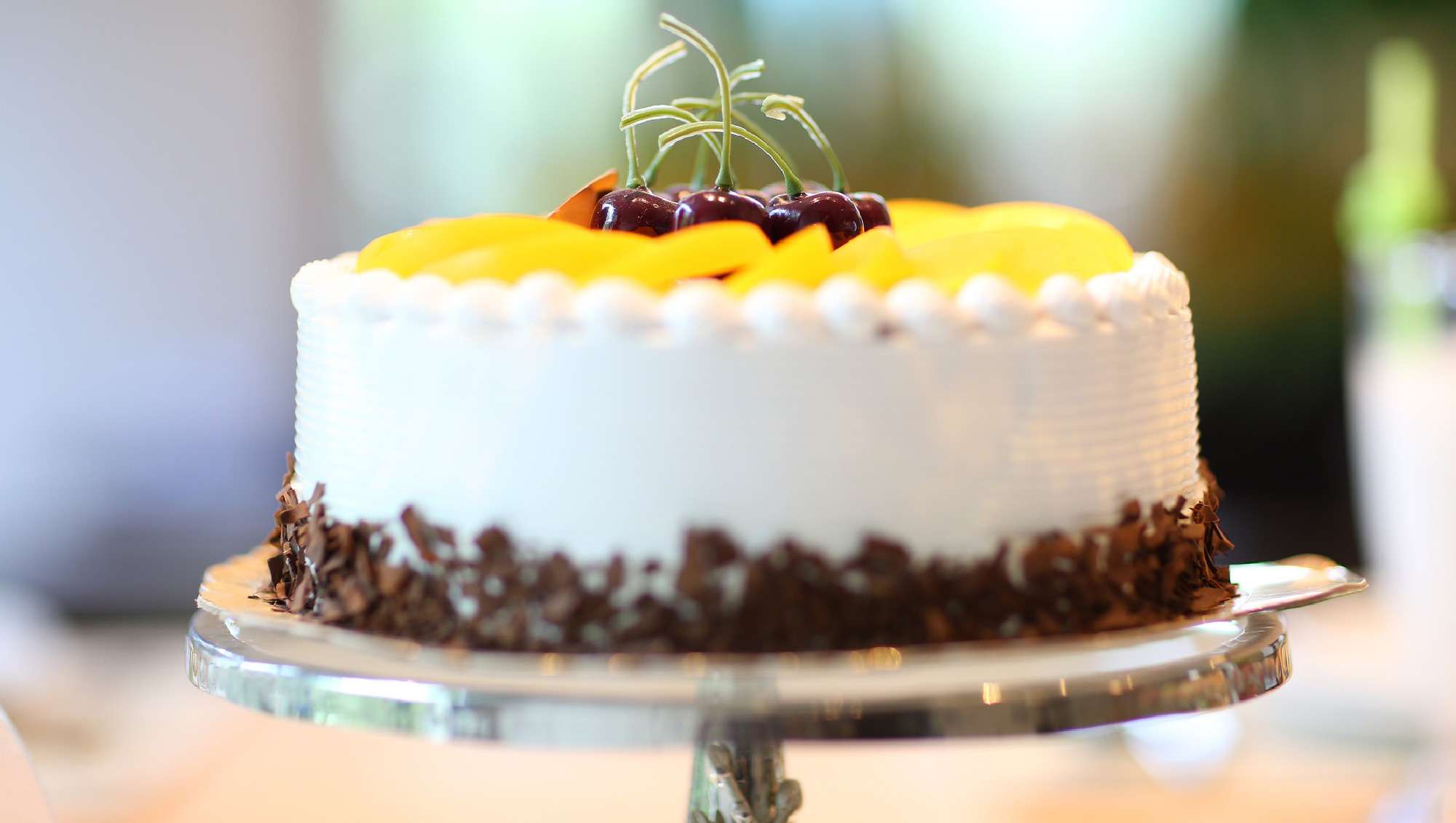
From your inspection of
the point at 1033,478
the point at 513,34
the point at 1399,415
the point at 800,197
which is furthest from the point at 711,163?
the point at 1033,478

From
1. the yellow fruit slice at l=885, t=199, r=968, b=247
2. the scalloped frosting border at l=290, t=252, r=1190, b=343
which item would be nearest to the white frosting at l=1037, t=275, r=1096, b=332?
the scalloped frosting border at l=290, t=252, r=1190, b=343

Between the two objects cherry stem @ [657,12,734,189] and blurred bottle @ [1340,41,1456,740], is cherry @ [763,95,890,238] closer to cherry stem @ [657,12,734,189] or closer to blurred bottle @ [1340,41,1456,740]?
cherry stem @ [657,12,734,189]

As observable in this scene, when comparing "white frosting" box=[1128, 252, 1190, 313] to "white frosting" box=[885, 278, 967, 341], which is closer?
"white frosting" box=[885, 278, 967, 341]

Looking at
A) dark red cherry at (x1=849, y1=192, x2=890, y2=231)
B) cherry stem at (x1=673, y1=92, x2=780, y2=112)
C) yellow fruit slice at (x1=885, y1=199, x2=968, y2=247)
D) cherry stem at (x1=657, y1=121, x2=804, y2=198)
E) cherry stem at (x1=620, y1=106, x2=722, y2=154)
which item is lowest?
yellow fruit slice at (x1=885, y1=199, x2=968, y2=247)

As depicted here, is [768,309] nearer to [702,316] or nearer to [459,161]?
[702,316]

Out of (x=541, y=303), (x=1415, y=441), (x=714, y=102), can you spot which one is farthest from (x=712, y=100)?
(x=1415, y=441)

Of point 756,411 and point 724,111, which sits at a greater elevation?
point 724,111
